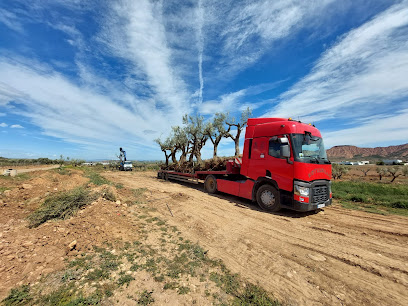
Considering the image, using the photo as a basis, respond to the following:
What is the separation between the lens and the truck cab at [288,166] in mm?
6367

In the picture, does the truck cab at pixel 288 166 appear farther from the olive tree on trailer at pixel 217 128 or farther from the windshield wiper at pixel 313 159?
the olive tree on trailer at pixel 217 128

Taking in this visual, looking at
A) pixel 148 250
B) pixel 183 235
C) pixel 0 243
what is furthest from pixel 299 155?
pixel 0 243

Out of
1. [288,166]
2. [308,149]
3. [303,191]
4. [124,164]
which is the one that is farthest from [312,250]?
[124,164]

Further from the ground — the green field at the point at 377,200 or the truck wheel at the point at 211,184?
the truck wheel at the point at 211,184

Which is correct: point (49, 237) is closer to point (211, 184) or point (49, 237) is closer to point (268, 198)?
point (268, 198)

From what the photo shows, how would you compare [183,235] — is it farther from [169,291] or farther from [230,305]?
[230,305]

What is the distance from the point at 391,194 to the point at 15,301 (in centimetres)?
1619

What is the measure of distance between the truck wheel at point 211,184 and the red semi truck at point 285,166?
241 centimetres

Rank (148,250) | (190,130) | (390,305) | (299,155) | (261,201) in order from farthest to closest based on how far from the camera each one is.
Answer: (190,130)
(261,201)
(299,155)
(148,250)
(390,305)

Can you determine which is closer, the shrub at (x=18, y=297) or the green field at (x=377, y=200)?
the shrub at (x=18, y=297)

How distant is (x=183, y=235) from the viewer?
516cm

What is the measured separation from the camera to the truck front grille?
21.3 feet

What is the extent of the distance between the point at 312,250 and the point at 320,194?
306 centimetres

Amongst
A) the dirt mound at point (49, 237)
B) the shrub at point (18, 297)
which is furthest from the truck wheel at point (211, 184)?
the shrub at point (18, 297)
